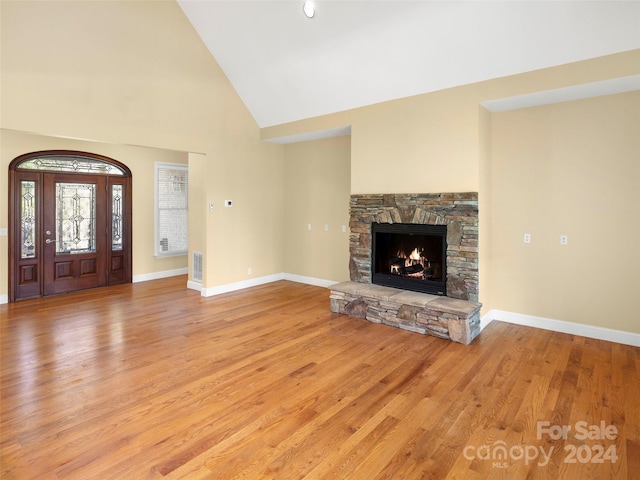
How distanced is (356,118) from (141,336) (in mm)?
3864

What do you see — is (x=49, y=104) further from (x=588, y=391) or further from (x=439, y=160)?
(x=588, y=391)

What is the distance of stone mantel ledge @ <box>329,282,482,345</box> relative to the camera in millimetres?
3965

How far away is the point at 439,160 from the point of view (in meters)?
4.45

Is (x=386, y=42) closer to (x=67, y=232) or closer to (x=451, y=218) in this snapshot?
(x=451, y=218)

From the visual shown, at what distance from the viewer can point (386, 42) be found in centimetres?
413

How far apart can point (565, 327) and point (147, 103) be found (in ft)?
19.4

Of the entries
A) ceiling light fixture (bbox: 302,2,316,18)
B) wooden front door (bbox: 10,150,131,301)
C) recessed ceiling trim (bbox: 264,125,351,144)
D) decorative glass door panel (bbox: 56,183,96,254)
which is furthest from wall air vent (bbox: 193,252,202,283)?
ceiling light fixture (bbox: 302,2,316,18)

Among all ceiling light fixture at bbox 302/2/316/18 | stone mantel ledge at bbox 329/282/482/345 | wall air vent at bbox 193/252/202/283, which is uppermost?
ceiling light fixture at bbox 302/2/316/18

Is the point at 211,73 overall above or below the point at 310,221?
above

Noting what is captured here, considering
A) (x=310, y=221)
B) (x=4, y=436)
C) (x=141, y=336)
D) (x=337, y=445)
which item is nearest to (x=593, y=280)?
(x=337, y=445)

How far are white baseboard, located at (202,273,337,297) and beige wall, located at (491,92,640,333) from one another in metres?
3.03

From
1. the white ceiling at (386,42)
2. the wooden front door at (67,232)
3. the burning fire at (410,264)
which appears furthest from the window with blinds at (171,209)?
the burning fire at (410,264)

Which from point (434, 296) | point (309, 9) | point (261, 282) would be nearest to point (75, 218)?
point (261, 282)

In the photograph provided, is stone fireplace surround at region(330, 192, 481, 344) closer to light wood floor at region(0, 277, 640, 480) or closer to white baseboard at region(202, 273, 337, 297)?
light wood floor at region(0, 277, 640, 480)
